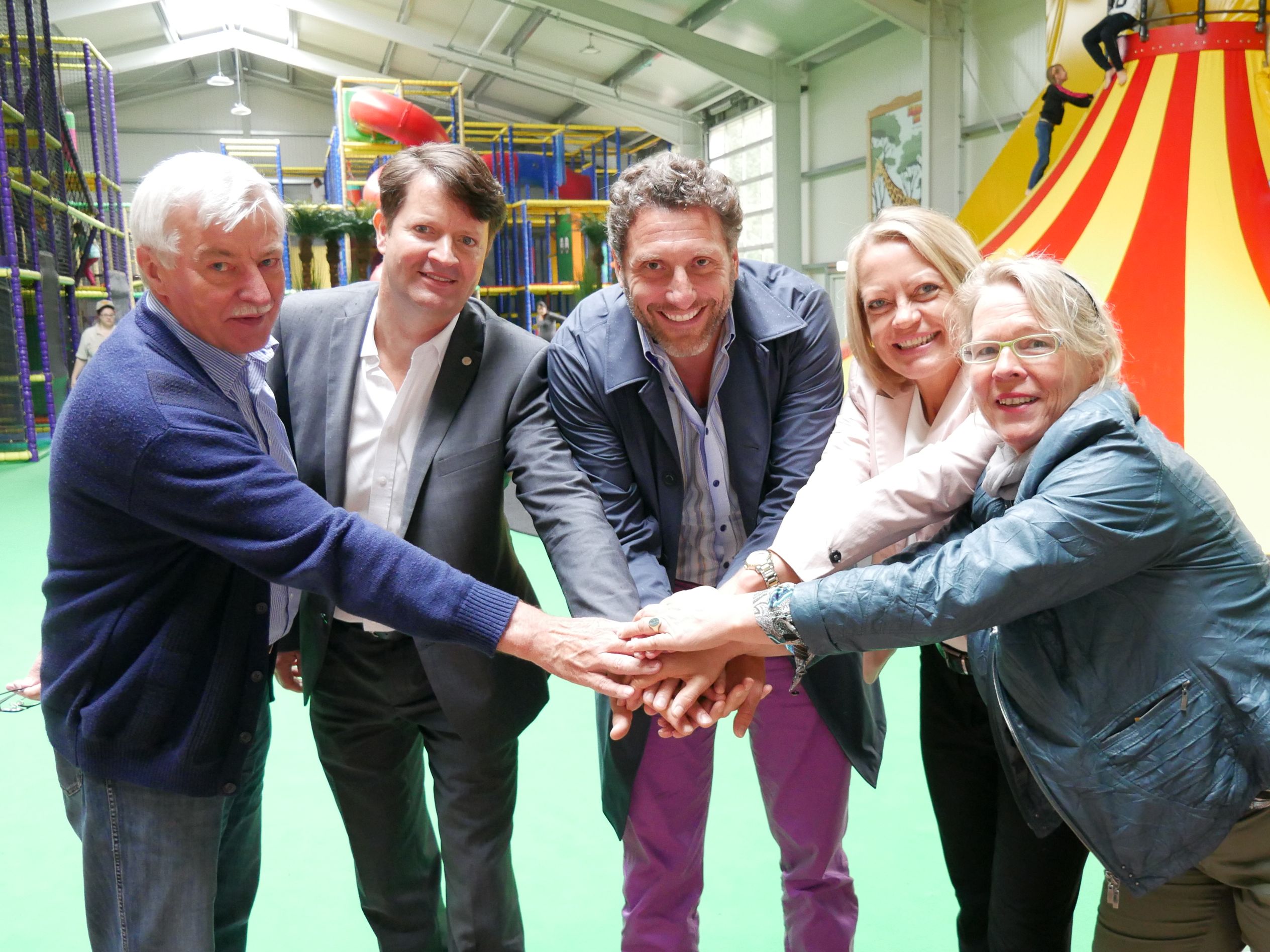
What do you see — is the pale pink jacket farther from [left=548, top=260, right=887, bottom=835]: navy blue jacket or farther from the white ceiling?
the white ceiling

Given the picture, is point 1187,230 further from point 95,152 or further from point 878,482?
point 95,152

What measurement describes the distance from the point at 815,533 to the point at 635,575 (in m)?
0.37

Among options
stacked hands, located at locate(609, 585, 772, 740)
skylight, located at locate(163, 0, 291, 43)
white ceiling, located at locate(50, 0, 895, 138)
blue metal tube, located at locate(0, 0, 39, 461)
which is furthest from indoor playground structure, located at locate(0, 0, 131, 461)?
stacked hands, located at locate(609, 585, 772, 740)

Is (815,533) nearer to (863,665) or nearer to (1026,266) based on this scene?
(863,665)

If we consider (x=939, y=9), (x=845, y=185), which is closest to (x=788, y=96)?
(x=845, y=185)

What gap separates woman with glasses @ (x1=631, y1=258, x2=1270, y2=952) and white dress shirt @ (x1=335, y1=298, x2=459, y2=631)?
0.74 m

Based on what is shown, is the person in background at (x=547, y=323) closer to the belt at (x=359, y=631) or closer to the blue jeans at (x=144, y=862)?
the belt at (x=359, y=631)

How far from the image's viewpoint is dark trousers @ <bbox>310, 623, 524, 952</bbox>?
1831 millimetres

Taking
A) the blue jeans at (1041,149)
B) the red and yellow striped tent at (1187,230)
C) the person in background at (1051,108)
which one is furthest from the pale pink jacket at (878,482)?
the blue jeans at (1041,149)

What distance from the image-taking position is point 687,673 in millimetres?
1780

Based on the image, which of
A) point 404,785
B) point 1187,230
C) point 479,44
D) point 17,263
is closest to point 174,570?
point 404,785

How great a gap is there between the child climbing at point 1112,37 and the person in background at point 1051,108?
329 mm

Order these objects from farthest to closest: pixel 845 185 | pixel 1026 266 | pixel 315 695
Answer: pixel 845 185 < pixel 315 695 < pixel 1026 266

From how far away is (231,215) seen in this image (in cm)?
143
